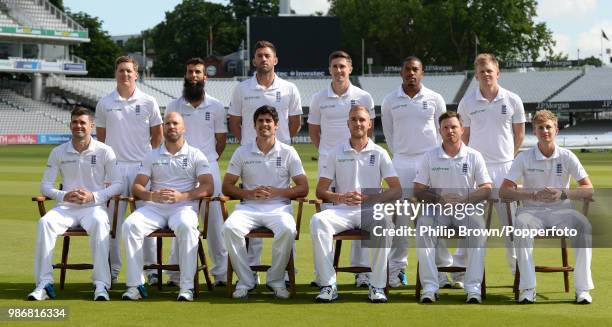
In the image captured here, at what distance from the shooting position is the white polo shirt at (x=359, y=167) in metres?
8.21

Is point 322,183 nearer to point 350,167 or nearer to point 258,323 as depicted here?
point 350,167

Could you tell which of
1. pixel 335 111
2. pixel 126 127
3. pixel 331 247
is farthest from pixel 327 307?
pixel 126 127

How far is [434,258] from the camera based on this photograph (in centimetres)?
784

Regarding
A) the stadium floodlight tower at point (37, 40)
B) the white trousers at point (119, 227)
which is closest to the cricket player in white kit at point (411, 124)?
the white trousers at point (119, 227)

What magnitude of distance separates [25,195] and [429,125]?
39.2 feet

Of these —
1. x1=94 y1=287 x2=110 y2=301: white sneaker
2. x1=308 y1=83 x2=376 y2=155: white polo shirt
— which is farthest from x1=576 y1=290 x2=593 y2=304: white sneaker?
x1=94 y1=287 x2=110 y2=301: white sneaker

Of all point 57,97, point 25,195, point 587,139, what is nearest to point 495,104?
point 25,195

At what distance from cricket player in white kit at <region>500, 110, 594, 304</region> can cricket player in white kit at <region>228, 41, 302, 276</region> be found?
92.1 inches

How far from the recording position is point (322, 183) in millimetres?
8266

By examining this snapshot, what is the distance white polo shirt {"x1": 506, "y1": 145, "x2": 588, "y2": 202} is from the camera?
7.92 metres

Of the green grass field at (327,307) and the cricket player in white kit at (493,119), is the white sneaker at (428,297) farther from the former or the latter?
the cricket player in white kit at (493,119)

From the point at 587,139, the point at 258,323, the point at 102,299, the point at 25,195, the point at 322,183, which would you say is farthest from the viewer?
the point at 587,139

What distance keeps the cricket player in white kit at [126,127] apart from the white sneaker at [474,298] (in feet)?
9.92

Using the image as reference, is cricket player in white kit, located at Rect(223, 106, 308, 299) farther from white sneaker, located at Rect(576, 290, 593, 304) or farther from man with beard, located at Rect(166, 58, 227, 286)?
white sneaker, located at Rect(576, 290, 593, 304)
